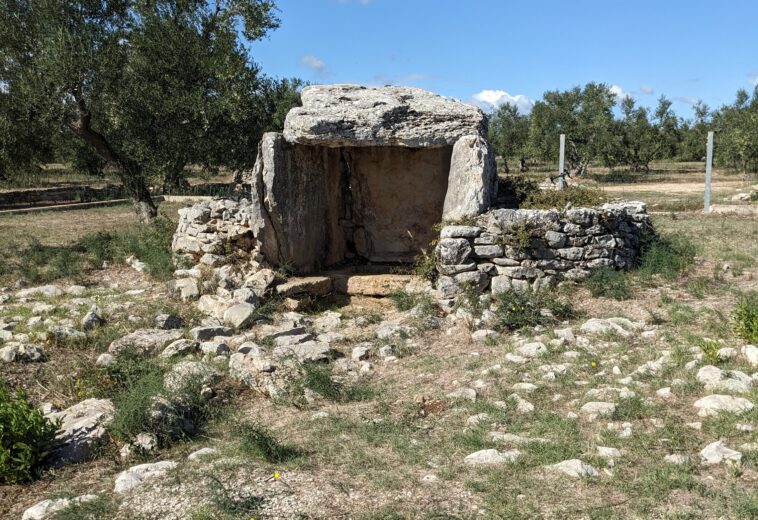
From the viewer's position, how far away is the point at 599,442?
15.3 ft

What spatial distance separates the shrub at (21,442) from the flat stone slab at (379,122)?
5.60 metres

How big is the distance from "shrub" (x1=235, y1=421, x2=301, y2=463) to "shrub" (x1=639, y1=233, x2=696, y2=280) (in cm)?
597

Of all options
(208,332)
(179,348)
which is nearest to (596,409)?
(179,348)

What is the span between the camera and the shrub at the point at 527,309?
7.48 m

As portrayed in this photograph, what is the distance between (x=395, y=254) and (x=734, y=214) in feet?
31.0

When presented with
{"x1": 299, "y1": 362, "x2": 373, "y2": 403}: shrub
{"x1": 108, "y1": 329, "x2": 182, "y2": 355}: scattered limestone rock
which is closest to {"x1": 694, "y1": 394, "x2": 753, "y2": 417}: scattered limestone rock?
{"x1": 299, "y1": 362, "x2": 373, "y2": 403}: shrub

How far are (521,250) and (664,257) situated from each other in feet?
7.78

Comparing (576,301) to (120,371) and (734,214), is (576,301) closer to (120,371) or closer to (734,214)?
(120,371)

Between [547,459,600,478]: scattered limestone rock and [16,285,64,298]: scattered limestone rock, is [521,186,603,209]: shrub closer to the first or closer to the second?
[547,459,600,478]: scattered limestone rock

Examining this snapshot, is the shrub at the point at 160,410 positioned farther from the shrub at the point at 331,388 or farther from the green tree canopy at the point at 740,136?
the green tree canopy at the point at 740,136

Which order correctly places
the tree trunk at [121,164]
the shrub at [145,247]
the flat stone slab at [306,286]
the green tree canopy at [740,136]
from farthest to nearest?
the green tree canopy at [740,136] < the tree trunk at [121,164] < the shrub at [145,247] < the flat stone slab at [306,286]

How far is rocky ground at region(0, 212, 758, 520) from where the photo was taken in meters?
4.11

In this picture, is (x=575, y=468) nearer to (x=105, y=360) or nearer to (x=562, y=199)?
(x=105, y=360)

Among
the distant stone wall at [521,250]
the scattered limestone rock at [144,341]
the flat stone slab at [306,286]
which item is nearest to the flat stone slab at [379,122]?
the distant stone wall at [521,250]
